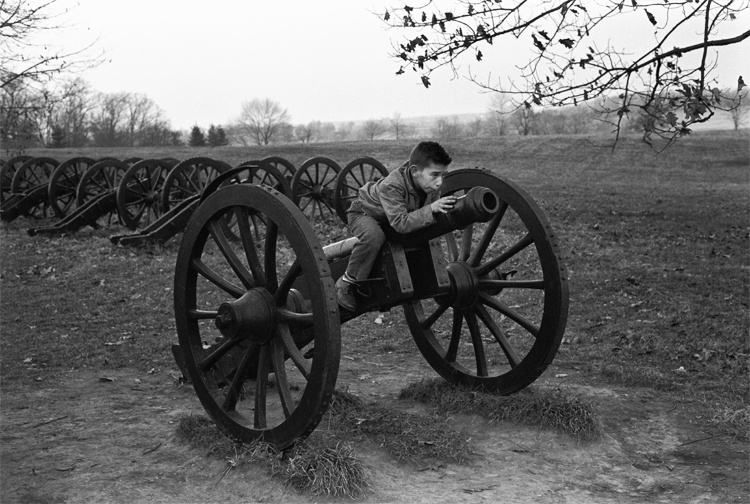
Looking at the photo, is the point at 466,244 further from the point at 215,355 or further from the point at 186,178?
the point at 186,178

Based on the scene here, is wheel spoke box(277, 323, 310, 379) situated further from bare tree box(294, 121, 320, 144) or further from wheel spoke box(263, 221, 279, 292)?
bare tree box(294, 121, 320, 144)

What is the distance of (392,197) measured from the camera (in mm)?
4355

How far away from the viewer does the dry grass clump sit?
3822 millimetres

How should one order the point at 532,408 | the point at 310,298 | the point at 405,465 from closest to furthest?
the point at 310,298 < the point at 405,465 < the point at 532,408

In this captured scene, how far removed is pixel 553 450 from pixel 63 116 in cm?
5470

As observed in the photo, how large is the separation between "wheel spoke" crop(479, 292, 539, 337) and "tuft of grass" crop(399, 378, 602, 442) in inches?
16.9

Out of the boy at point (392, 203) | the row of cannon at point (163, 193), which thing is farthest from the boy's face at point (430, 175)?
the row of cannon at point (163, 193)

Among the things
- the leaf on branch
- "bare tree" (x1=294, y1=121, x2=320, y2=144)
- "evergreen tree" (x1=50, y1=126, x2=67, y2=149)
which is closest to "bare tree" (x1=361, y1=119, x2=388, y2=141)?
"bare tree" (x1=294, y1=121, x2=320, y2=144)

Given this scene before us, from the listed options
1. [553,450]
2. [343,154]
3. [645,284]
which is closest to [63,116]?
[343,154]

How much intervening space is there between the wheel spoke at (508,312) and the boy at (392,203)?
3.19 ft

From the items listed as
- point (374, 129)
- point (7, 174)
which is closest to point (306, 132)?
point (374, 129)

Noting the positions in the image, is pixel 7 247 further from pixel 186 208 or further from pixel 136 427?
pixel 136 427

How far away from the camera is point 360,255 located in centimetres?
441

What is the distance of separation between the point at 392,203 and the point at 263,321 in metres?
0.97
